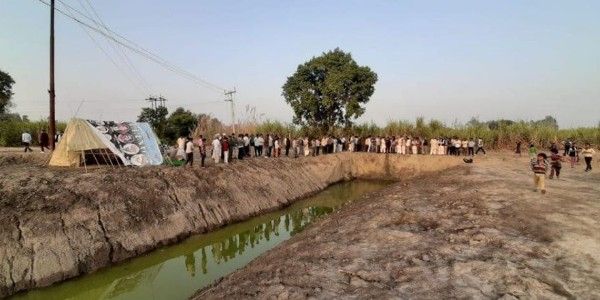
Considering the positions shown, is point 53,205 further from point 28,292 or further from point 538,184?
point 538,184

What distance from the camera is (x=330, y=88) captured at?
1181 inches

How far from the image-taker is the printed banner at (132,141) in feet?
52.0

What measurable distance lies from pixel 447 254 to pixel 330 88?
23.4 m

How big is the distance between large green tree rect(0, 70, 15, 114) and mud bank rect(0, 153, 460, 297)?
34880 millimetres

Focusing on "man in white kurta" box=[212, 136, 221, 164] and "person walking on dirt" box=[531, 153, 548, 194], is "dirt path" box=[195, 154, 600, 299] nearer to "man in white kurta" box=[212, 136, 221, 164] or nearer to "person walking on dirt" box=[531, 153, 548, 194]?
"person walking on dirt" box=[531, 153, 548, 194]

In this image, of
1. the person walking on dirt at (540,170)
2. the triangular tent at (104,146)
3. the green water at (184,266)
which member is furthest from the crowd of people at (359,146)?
the person walking on dirt at (540,170)

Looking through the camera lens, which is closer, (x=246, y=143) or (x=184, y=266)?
(x=184, y=266)

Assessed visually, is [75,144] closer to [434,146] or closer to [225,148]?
[225,148]

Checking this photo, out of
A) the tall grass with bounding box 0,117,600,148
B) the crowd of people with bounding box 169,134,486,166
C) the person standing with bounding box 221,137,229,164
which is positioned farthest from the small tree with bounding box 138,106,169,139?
the person standing with bounding box 221,137,229,164

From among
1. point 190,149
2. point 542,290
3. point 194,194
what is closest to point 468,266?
point 542,290

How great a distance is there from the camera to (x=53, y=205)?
34.6 feet

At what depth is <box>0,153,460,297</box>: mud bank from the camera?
364 inches

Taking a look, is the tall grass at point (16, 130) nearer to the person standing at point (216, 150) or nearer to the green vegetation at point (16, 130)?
the green vegetation at point (16, 130)

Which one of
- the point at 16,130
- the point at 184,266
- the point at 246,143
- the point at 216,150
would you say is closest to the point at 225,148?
the point at 216,150
